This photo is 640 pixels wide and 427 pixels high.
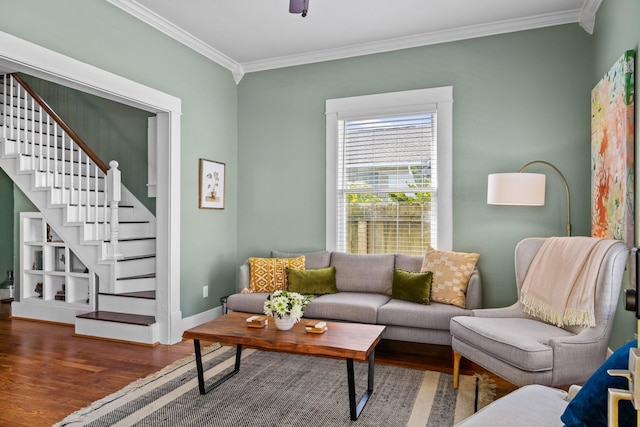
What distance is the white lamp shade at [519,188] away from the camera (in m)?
3.28

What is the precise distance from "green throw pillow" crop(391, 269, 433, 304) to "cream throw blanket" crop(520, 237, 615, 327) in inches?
30.0

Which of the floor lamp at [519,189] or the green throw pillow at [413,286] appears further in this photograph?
the green throw pillow at [413,286]

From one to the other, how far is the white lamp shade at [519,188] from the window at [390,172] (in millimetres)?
717

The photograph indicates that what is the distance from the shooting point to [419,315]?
3.33 metres

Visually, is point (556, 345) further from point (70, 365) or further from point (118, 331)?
point (118, 331)

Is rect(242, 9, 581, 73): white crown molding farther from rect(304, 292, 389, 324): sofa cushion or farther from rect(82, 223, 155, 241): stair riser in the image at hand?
Result: rect(304, 292, 389, 324): sofa cushion

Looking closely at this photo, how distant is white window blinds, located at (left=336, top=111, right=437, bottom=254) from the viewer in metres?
4.14

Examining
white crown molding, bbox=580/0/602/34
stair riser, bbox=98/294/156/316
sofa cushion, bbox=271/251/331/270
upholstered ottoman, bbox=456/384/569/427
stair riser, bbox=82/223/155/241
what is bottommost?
stair riser, bbox=98/294/156/316

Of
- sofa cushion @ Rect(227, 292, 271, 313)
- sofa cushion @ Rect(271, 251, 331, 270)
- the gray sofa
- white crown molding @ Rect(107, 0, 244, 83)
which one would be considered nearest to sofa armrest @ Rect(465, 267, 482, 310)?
the gray sofa

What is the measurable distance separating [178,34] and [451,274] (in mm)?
3335

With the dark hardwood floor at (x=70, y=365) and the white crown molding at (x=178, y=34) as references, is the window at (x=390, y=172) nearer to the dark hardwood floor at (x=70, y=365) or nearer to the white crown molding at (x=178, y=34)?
the dark hardwood floor at (x=70, y=365)

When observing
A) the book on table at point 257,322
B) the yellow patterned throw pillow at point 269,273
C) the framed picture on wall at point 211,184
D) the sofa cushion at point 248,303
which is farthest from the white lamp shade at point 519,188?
the framed picture on wall at point 211,184

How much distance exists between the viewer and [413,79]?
13.7 feet

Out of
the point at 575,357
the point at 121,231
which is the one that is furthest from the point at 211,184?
the point at 575,357
